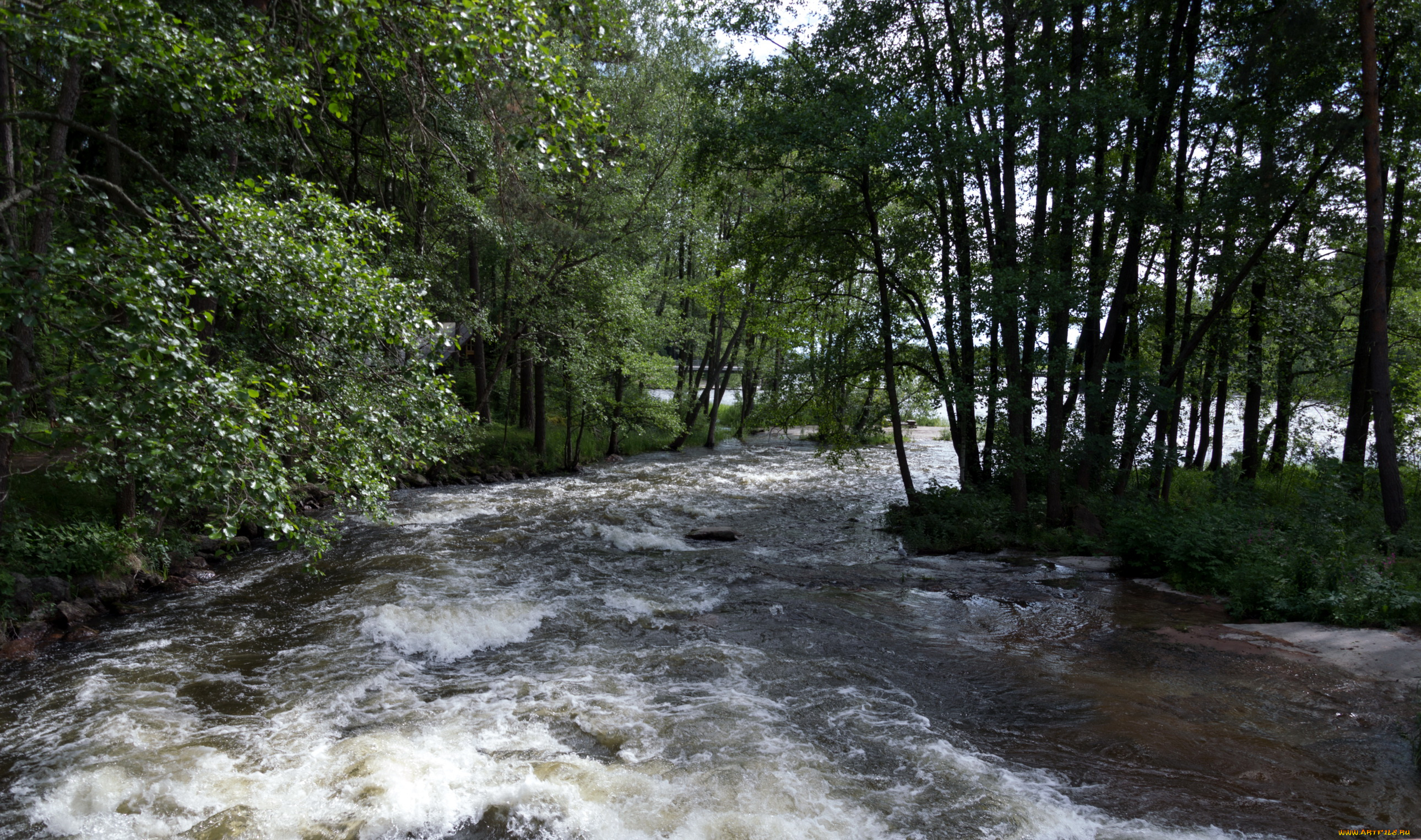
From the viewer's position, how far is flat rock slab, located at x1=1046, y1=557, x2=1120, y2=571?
1073 cm

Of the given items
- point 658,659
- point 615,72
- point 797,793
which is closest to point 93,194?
point 658,659

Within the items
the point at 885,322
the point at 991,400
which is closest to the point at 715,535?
the point at 885,322

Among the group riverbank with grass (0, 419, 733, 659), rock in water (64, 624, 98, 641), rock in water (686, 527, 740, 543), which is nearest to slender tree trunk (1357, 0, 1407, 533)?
rock in water (686, 527, 740, 543)

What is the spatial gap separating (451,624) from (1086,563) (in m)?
9.27

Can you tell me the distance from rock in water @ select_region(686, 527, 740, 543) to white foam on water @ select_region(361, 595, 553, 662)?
476 cm

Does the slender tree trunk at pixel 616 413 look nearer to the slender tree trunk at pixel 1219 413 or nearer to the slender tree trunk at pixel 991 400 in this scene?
the slender tree trunk at pixel 991 400

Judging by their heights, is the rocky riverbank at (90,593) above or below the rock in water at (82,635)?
above

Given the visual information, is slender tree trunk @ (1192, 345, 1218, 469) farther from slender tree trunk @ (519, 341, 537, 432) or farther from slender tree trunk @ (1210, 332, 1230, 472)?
slender tree trunk @ (519, 341, 537, 432)

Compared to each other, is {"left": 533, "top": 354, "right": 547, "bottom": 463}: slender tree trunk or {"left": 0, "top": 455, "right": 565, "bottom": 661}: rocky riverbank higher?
{"left": 533, "top": 354, "right": 547, "bottom": 463}: slender tree trunk

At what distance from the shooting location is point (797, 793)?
4.84 m

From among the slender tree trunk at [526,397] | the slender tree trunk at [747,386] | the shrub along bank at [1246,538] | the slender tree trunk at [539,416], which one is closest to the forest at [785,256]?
the shrub along bank at [1246,538]

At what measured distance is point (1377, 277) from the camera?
31.6 ft

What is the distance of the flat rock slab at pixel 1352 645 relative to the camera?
6129 mm

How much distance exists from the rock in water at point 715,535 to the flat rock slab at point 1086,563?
17.8 ft
